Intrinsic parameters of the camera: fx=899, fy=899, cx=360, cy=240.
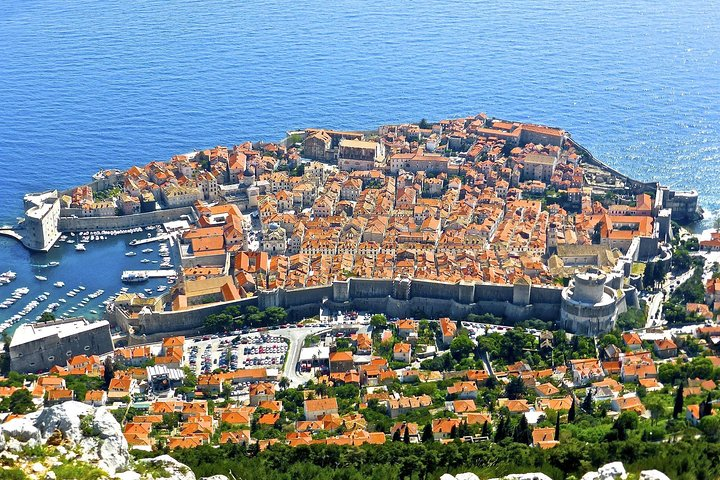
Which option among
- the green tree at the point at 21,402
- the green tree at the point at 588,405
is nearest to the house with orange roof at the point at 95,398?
the green tree at the point at 21,402

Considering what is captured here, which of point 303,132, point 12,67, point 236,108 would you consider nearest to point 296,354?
point 303,132

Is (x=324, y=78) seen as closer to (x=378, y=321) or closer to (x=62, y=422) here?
(x=378, y=321)

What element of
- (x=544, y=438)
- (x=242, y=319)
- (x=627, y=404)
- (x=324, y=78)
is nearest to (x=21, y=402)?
(x=242, y=319)

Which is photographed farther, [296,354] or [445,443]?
[296,354]

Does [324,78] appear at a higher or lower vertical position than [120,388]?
higher

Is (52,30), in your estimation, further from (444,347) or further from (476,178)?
(444,347)

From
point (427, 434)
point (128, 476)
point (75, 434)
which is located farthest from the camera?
point (427, 434)
